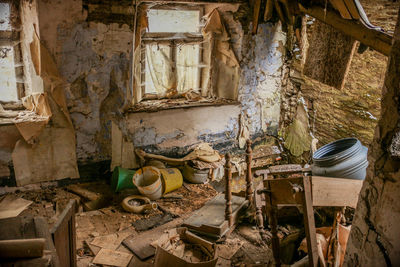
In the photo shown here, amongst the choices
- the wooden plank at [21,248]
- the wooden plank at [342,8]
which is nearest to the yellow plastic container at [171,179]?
the wooden plank at [342,8]

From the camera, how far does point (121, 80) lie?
5840mm

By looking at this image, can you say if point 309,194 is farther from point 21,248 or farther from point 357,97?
point 357,97

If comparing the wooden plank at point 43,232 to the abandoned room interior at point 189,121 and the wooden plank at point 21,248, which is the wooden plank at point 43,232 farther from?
the abandoned room interior at point 189,121

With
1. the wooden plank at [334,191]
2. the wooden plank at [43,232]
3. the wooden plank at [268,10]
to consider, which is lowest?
the wooden plank at [334,191]

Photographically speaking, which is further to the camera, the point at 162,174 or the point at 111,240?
the point at 162,174

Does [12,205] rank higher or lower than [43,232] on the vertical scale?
lower

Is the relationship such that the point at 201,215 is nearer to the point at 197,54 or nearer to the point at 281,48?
the point at 197,54

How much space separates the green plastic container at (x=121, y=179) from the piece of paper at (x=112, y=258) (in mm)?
1379

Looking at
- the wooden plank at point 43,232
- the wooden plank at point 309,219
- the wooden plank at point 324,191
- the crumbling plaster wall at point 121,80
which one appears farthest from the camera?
the crumbling plaster wall at point 121,80

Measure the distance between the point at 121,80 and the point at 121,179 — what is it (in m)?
1.57

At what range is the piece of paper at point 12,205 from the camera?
4.97 meters

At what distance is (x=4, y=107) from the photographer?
218 inches

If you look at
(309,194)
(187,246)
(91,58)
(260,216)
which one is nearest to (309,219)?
(309,194)

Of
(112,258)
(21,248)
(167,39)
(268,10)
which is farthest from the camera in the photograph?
(268,10)
